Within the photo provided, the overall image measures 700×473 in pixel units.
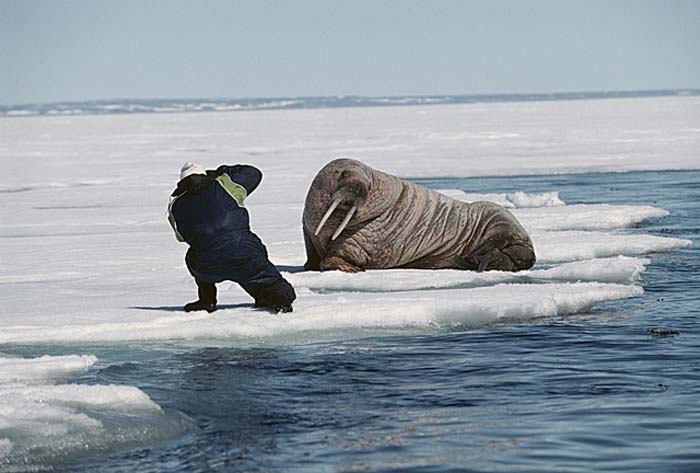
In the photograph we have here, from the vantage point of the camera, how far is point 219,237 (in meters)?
8.55

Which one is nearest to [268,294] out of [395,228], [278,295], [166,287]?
[278,295]

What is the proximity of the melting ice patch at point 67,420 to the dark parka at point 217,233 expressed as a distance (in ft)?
6.53

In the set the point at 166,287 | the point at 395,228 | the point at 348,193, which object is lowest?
the point at 166,287

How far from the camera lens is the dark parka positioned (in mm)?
8516

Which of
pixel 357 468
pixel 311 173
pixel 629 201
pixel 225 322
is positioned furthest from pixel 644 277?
pixel 311 173

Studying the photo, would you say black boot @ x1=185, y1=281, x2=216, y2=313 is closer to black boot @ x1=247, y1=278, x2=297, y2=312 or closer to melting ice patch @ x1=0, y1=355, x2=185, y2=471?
black boot @ x1=247, y1=278, x2=297, y2=312

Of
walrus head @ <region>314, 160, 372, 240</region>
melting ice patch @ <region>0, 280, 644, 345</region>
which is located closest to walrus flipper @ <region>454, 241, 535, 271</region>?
walrus head @ <region>314, 160, 372, 240</region>

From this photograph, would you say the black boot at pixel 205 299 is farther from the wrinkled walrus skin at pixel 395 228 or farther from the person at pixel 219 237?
the wrinkled walrus skin at pixel 395 228

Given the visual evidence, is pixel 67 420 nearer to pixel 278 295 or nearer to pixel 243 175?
pixel 278 295

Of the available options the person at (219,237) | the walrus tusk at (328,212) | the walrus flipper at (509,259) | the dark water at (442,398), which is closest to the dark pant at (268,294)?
the person at (219,237)

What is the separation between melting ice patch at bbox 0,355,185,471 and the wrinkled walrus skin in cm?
447

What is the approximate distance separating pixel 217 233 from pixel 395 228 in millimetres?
3024

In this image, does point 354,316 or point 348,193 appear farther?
point 348,193

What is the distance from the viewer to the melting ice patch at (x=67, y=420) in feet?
18.4
